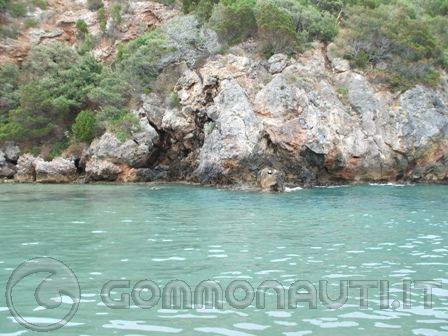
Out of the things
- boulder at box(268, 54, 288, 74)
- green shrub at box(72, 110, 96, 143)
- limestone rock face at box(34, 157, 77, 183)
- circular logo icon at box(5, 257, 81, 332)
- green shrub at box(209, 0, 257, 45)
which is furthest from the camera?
green shrub at box(209, 0, 257, 45)

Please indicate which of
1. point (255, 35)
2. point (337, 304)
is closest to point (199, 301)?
point (337, 304)

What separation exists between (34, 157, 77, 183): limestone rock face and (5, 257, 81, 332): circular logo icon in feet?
74.0

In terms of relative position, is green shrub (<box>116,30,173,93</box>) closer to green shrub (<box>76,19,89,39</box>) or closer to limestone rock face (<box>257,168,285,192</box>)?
green shrub (<box>76,19,89,39</box>)

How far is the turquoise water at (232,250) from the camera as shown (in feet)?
22.9

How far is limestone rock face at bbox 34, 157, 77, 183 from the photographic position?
32062 mm

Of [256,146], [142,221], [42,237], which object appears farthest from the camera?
[256,146]

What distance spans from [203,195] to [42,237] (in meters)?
11.2

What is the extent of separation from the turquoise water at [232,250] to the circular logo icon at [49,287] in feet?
0.37

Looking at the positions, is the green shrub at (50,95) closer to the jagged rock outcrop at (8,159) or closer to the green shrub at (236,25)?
the jagged rock outcrop at (8,159)

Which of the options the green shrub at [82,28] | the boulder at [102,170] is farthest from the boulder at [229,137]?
the green shrub at [82,28]

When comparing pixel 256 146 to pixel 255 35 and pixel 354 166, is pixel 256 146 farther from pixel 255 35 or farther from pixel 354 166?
pixel 255 35

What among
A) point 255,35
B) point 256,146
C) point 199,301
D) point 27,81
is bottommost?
point 199,301

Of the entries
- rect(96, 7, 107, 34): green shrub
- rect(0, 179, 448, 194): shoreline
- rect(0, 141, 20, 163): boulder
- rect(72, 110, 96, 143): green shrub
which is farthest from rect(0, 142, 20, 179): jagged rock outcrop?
rect(96, 7, 107, 34): green shrub

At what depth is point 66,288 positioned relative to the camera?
843cm
